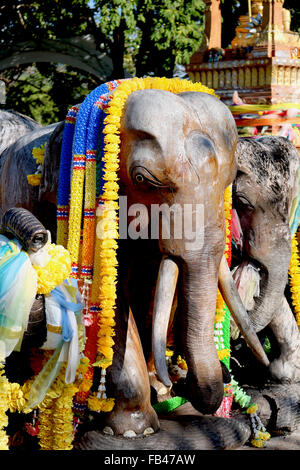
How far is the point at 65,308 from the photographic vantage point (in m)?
3.10

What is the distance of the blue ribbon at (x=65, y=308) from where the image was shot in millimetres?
3064

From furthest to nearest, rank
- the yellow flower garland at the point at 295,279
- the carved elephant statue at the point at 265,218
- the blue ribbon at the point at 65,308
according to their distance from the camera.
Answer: the yellow flower garland at the point at 295,279 < the carved elephant statue at the point at 265,218 < the blue ribbon at the point at 65,308

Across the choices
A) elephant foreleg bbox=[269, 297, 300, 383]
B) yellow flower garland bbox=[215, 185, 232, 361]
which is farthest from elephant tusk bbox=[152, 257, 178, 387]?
elephant foreleg bbox=[269, 297, 300, 383]

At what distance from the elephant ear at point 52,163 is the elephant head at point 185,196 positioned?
436mm

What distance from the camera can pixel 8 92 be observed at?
13562 millimetres

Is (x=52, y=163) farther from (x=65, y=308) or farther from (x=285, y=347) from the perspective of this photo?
(x=285, y=347)

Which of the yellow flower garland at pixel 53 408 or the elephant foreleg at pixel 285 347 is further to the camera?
the elephant foreleg at pixel 285 347

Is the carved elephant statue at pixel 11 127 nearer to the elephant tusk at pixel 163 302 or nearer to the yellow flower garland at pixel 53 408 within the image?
the elephant tusk at pixel 163 302

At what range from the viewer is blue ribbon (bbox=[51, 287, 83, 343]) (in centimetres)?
306

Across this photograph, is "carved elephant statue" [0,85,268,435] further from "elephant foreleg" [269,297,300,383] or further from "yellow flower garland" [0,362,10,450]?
"elephant foreleg" [269,297,300,383]

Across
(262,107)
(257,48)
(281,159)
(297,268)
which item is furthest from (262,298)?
(257,48)

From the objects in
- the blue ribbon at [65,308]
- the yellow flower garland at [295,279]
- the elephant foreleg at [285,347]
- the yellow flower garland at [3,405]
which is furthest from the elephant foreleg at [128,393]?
the yellow flower garland at [295,279]

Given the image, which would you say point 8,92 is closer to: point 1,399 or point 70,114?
point 70,114

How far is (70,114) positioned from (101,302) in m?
0.99
